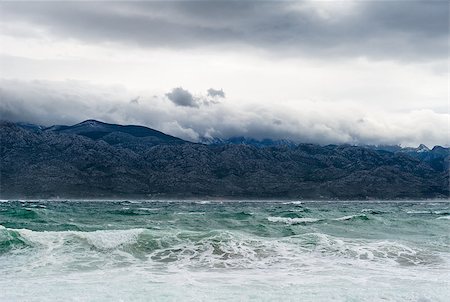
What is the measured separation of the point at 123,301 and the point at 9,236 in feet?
53.1

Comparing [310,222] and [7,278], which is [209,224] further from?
[7,278]

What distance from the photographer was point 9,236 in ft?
95.9

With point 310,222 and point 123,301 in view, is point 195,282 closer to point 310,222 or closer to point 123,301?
point 123,301

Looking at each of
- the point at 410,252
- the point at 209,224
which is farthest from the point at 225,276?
the point at 209,224

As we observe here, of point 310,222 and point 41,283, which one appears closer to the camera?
point 41,283

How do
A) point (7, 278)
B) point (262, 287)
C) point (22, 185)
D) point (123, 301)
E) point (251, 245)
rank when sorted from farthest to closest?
point (22, 185)
point (251, 245)
point (7, 278)
point (262, 287)
point (123, 301)

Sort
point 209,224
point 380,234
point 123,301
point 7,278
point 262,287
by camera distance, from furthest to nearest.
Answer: point 209,224 → point 380,234 → point 7,278 → point 262,287 → point 123,301

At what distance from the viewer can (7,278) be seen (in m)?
20.3

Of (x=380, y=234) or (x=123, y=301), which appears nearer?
(x=123, y=301)

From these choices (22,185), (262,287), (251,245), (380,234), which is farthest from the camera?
(22,185)

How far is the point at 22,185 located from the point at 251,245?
604 feet

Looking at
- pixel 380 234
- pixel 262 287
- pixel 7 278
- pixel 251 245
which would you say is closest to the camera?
pixel 262 287

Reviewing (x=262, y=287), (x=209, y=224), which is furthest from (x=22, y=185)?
(x=262, y=287)

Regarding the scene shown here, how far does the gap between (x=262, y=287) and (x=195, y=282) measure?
9.35 ft
